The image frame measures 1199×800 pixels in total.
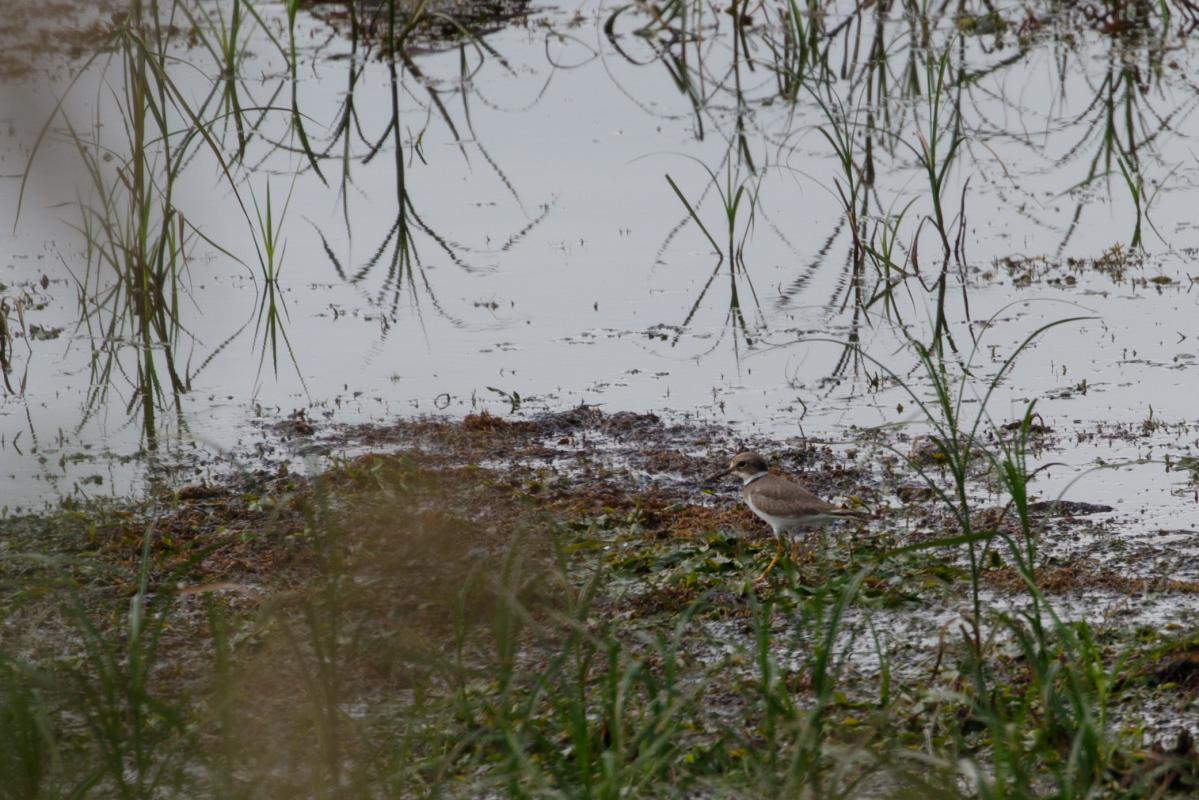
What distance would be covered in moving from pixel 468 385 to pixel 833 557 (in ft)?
9.23

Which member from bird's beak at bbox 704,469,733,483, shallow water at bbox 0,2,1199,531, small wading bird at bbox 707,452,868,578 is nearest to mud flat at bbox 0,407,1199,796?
bird's beak at bbox 704,469,733,483

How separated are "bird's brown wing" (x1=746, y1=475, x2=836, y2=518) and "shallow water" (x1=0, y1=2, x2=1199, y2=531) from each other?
Result: 2.39 feet

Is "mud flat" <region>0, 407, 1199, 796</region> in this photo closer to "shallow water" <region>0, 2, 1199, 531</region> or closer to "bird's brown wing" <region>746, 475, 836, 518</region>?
"bird's brown wing" <region>746, 475, 836, 518</region>

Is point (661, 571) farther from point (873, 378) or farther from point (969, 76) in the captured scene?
point (969, 76)

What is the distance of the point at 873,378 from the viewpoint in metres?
7.75

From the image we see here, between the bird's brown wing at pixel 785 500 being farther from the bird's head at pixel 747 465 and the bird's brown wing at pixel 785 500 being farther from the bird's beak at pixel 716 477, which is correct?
the bird's beak at pixel 716 477

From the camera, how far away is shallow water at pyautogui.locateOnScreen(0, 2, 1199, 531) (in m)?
7.43

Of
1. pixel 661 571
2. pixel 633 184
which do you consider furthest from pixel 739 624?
pixel 633 184

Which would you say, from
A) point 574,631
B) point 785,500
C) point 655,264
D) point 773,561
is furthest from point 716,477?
point 655,264

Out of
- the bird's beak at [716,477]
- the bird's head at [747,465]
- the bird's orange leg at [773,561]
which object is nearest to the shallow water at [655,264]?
the bird's head at [747,465]

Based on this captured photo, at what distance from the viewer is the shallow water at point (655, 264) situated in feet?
24.4

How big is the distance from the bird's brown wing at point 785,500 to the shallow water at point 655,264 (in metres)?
0.73

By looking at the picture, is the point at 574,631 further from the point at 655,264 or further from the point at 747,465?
the point at 655,264

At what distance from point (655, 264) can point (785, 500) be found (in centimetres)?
434
